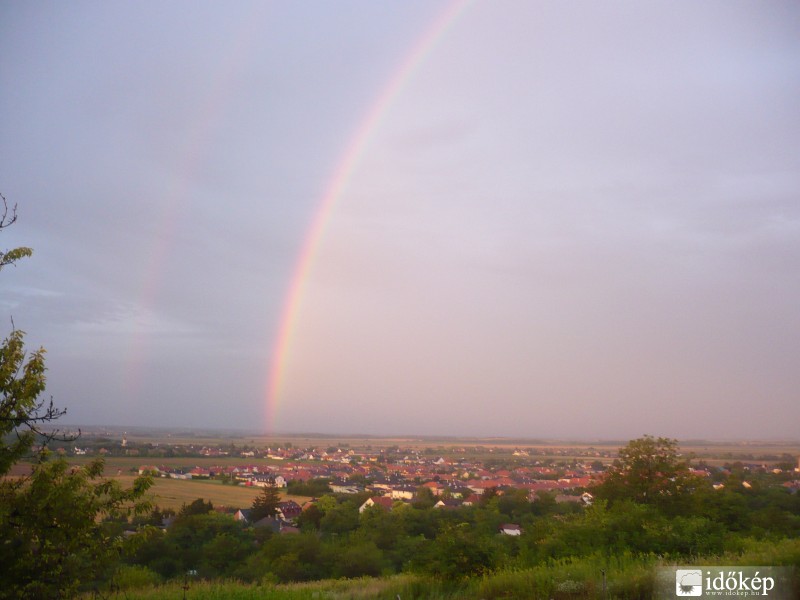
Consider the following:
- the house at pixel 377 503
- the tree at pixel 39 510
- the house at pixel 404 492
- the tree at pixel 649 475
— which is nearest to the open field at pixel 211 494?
the house at pixel 377 503

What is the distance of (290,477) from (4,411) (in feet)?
201

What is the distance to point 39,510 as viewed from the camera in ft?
24.4

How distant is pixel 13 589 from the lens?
7.06 meters

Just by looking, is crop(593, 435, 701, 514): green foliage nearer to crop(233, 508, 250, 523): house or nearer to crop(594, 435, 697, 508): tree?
crop(594, 435, 697, 508): tree

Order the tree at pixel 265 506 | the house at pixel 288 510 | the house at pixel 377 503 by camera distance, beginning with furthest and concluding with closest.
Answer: the tree at pixel 265 506 < the house at pixel 288 510 < the house at pixel 377 503

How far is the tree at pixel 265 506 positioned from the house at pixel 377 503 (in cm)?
615

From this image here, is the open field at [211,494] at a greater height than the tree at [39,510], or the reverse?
the tree at [39,510]

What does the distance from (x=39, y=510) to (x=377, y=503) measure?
34.1 meters

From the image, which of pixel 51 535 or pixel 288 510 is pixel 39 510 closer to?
pixel 51 535

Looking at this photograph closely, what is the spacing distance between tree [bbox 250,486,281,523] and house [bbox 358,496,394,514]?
242 inches

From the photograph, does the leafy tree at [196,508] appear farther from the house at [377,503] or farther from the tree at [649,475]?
the tree at [649,475]

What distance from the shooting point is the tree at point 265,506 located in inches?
1553

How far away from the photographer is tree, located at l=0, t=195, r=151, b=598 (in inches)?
284

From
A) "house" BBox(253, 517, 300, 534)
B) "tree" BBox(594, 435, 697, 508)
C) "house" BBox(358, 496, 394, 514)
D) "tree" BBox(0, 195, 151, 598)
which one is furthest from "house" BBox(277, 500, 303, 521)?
"tree" BBox(0, 195, 151, 598)
